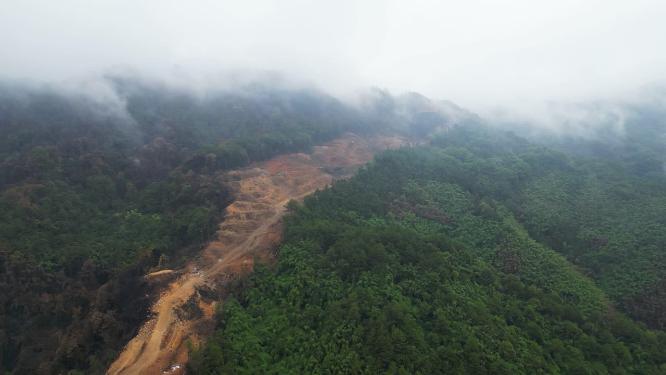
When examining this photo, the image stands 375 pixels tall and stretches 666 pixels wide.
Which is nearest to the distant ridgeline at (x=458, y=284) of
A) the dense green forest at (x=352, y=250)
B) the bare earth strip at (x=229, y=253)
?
the dense green forest at (x=352, y=250)

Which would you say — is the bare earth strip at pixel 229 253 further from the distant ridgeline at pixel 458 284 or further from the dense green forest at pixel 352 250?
the distant ridgeline at pixel 458 284

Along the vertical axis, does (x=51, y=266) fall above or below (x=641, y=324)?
below

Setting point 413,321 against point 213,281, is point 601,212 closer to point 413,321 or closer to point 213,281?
point 413,321

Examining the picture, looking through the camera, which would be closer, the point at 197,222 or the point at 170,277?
the point at 170,277

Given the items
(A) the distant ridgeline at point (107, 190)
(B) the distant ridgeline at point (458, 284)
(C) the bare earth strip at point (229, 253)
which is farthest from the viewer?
(A) the distant ridgeline at point (107, 190)

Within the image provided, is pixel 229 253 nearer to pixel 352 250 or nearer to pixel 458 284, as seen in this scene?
pixel 352 250

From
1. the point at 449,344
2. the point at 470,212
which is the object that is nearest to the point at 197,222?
the point at 449,344
